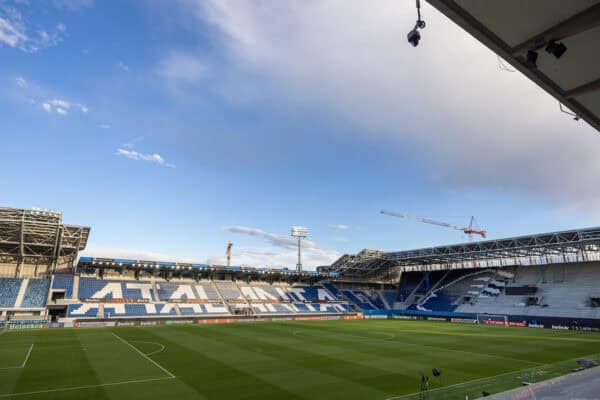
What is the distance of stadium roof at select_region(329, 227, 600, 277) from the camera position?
50.7m

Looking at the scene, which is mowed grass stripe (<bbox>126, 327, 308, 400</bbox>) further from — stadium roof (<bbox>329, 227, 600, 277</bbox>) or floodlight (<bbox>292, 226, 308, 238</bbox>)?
floodlight (<bbox>292, 226, 308, 238</bbox>)

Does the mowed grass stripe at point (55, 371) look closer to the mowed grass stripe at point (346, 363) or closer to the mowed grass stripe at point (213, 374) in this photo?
the mowed grass stripe at point (213, 374)

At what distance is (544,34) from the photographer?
623 centimetres

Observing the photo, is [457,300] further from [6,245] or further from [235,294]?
[6,245]

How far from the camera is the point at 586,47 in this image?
Result: 6543 mm

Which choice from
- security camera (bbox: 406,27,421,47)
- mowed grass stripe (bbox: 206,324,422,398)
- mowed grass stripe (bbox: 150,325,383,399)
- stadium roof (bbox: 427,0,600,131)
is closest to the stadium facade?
mowed grass stripe (bbox: 150,325,383,399)

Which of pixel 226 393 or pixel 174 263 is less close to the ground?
pixel 174 263

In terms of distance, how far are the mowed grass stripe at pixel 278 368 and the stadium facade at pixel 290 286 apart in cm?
2747

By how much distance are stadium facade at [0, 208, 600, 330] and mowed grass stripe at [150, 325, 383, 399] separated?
1081 inches

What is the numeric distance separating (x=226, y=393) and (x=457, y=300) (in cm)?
6182

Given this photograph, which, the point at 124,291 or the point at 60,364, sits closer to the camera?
the point at 60,364

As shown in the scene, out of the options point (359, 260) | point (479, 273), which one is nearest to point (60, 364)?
point (359, 260)

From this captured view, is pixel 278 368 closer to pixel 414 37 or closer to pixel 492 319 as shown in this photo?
pixel 414 37

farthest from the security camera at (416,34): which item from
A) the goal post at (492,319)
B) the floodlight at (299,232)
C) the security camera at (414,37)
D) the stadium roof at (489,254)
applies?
the floodlight at (299,232)
